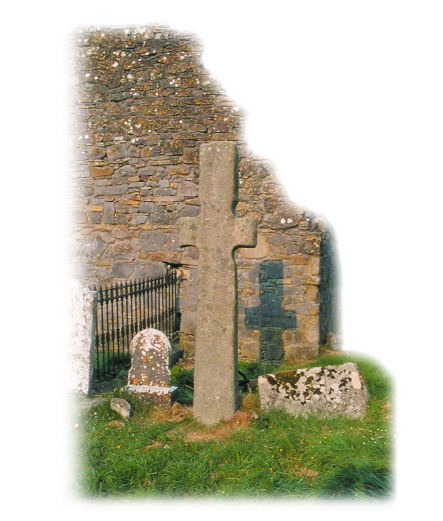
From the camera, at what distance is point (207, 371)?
5.14m

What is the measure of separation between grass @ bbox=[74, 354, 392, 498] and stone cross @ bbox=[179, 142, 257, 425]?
0.94 feet

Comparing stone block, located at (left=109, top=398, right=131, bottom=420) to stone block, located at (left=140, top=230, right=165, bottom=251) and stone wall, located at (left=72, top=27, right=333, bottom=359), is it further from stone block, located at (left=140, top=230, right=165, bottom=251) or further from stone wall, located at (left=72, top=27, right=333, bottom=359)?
stone block, located at (left=140, top=230, right=165, bottom=251)

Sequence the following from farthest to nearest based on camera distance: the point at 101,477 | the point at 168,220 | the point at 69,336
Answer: the point at 168,220
the point at 69,336
the point at 101,477

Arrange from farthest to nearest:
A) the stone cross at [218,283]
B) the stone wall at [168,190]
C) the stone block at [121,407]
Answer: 1. the stone wall at [168,190]
2. the stone block at [121,407]
3. the stone cross at [218,283]

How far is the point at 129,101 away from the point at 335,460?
21.1 ft

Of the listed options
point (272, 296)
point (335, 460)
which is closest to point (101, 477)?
point (335, 460)

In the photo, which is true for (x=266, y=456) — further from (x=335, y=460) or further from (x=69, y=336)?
(x=69, y=336)

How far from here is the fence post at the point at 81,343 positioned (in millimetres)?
5707

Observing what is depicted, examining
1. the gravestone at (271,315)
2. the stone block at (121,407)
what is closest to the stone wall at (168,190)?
the gravestone at (271,315)

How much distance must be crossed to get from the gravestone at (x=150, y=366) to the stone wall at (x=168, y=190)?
226 cm

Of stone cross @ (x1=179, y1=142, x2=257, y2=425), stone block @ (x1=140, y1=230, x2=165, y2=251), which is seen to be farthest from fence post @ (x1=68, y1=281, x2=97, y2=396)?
stone block @ (x1=140, y1=230, x2=165, y2=251)

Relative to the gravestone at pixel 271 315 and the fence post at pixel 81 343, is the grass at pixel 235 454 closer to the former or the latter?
the fence post at pixel 81 343

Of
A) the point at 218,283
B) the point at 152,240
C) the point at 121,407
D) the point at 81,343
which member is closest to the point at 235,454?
the point at 121,407

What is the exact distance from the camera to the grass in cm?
380
